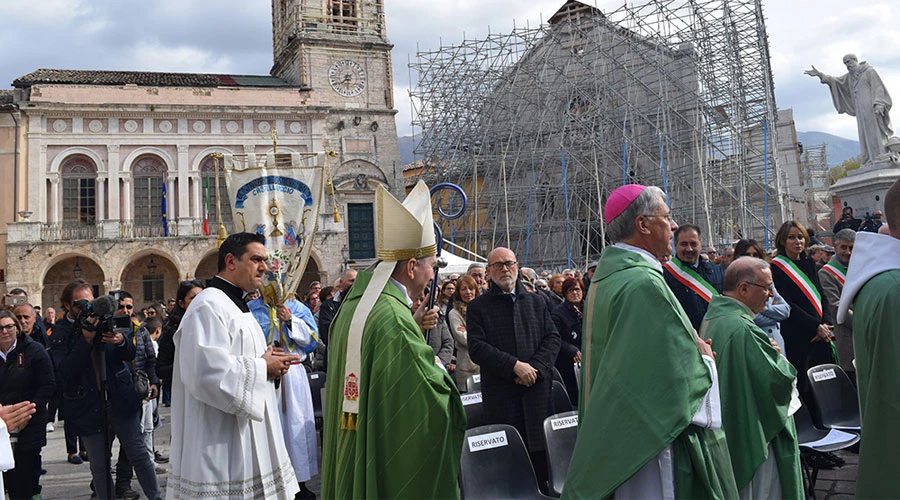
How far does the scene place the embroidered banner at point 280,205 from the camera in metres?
6.28

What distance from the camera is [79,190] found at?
91.1ft

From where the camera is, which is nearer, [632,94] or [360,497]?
[360,497]

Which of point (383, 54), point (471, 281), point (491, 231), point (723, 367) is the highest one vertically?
point (383, 54)

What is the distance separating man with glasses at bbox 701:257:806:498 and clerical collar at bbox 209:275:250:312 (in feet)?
8.36

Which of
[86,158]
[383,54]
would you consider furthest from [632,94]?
[86,158]

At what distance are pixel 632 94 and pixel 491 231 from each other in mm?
7423

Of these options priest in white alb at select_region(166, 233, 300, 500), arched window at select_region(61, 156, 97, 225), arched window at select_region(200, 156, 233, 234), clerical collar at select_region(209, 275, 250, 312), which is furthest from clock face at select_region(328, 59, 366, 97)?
priest in white alb at select_region(166, 233, 300, 500)

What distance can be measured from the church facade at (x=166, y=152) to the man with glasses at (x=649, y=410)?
24.3 meters

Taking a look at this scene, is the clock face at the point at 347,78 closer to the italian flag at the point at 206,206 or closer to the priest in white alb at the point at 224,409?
the italian flag at the point at 206,206

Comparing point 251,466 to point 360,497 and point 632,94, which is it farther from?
point 632,94

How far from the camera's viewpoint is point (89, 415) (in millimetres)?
5215

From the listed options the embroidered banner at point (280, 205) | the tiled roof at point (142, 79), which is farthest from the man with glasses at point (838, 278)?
the tiled roof at point (142, 79)

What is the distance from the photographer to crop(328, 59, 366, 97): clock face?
1225 inches

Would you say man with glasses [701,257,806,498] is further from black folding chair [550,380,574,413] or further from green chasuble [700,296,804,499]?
black folding chair [550,380,574,413]
